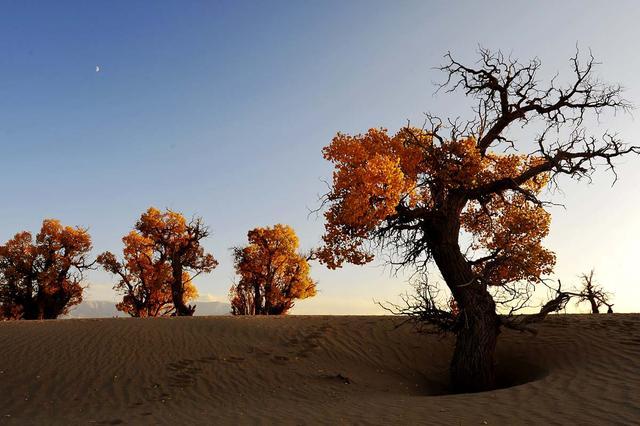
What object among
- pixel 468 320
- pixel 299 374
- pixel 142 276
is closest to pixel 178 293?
pixel 142 276

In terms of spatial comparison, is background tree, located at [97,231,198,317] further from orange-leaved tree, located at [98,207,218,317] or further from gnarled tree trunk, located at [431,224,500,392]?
gnarled tree trunk, located at [431,224,500,392]

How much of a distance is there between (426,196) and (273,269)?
25516 mm

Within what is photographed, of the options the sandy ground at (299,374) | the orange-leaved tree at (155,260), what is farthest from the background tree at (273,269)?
the sandy ground at (299,374)

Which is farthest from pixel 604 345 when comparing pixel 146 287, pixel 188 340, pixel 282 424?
pixel 146 287

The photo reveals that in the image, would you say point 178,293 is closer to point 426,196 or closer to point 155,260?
point 155,260

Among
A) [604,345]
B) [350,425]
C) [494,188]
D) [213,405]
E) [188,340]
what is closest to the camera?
[350,425]

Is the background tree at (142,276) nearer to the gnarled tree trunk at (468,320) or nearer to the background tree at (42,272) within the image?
the background tree at (42,272)

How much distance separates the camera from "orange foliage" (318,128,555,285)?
13.4 metres

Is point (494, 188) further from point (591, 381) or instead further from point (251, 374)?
point (251, 374)

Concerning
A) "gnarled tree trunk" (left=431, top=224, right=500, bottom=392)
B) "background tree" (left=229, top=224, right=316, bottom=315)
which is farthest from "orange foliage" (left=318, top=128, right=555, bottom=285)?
"background tree" (left=229, top=224, right=316, bottom=315)

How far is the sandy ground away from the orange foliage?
10.2 ft

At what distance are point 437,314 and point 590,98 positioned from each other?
8.75 meters

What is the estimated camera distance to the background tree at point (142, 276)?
39062 millimetres

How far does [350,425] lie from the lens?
925cm
